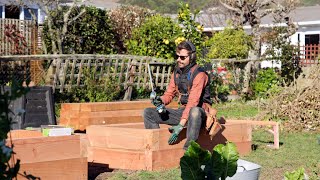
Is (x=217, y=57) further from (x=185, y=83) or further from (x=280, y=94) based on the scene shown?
(x=185, y=83)

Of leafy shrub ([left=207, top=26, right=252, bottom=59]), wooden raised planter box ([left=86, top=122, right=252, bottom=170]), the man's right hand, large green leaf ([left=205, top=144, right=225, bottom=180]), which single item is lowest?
wooden raised planter box ([left=86, top=122, right=252, bottom=170])

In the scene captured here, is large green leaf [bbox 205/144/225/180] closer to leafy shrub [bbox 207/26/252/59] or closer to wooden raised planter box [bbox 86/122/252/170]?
wooden raised planter box [bbox 86/122/252/170]

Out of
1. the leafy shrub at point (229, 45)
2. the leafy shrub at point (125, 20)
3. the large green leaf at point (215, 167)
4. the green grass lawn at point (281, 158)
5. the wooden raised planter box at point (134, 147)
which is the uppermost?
the leafy shrub at point (125, 20)

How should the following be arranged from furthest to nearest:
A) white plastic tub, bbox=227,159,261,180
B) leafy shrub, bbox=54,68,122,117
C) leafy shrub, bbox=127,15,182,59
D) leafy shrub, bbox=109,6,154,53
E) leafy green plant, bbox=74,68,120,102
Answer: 1. leafy shrub, bbox=109,6,154,53
2. leafy shrub, bbox=127,15,182,59
3. leafy green plant, bbox=74,68,120,102
4. leafy shrub, bbox=54,68,122,117
5. white plastic tub, bbox=227,159,261,180

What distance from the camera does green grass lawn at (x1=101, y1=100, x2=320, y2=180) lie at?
826 cm

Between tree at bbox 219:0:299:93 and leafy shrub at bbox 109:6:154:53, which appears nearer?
leafy shrub at bbox 109:6:154:53

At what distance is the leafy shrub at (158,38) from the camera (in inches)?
727

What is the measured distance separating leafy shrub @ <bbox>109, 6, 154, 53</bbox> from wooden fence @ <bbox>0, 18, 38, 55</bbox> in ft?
13.0

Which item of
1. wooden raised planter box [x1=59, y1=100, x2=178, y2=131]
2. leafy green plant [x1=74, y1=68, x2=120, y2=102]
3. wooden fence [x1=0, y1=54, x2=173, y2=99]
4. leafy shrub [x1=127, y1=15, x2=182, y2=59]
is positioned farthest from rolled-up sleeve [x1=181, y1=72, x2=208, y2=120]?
leafy shrub [x1=127, y1=15, x2=182, y2=59]

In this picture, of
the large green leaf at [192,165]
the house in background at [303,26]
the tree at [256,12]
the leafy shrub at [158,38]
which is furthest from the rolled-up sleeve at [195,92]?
the house in background at [303,26]

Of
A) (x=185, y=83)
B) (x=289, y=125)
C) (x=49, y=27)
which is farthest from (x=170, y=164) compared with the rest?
(x=49, y=27)

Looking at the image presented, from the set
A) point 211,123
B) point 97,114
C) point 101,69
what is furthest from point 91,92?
point 211,123

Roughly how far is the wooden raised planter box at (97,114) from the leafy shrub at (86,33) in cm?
1053

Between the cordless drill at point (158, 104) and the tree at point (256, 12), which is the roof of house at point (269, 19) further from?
the cordless drill at point (158, 104)
